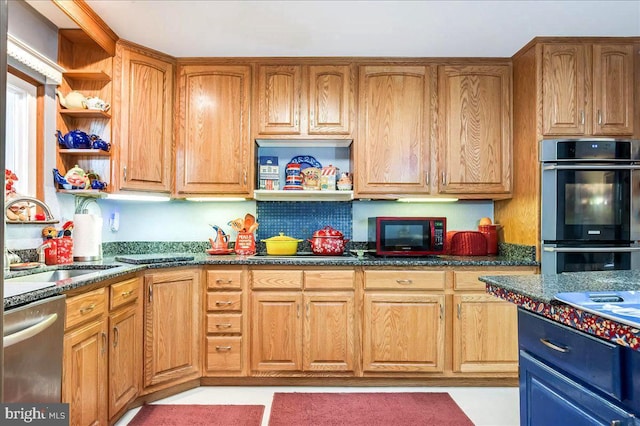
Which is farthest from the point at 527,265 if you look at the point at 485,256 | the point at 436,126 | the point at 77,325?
the point at 77,325

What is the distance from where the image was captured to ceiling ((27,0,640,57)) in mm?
2334

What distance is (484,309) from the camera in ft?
9.08

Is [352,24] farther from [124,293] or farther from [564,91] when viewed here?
[124,293]

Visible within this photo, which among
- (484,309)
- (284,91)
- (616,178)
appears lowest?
(484,309)

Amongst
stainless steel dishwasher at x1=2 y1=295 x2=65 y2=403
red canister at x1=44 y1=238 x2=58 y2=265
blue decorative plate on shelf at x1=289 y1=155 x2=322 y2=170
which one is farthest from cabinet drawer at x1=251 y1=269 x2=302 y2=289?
stainless steel dishwasher at x1=2 y1=295 x2=65 y2=403

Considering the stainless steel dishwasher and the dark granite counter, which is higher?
the dark granite counter

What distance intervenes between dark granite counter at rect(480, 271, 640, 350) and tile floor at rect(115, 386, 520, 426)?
3.59 feet

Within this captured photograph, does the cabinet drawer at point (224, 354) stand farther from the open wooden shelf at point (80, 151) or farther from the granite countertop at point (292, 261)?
the open wooden shelf at point (80, 151)

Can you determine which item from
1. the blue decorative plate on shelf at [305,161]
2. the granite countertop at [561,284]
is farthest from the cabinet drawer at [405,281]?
the granite countertop at [561,284]

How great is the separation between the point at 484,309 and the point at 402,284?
1.84ft

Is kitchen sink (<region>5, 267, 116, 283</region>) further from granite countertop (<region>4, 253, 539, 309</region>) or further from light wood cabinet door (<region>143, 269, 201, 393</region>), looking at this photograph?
light wood cabinet door (<region>143, 269, 201, 393</region>)

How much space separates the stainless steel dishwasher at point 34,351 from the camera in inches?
48.9

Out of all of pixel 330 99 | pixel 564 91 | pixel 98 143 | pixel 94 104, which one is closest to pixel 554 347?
pixel 564 91

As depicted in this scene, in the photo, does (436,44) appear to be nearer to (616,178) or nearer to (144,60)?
(616,178)
